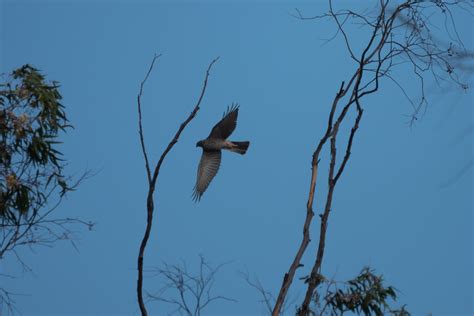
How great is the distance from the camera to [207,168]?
293 inches

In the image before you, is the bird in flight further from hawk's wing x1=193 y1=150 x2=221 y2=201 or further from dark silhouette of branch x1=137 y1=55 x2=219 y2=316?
dark silhouette of branch x1=137 y1=55 x2=219 y2=316

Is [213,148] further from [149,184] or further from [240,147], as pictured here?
[149,184]

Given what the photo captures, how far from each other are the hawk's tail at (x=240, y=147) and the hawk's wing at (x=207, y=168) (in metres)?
0.18

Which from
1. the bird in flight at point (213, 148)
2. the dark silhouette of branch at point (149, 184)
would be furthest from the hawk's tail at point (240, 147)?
the dark silhouette of branch at point (149, 184)

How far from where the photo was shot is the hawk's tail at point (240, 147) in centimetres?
756

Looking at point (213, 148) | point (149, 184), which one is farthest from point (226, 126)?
point (149, 184)

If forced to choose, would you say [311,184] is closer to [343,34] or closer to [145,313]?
[343,34]

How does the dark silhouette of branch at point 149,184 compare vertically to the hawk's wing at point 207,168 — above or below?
below

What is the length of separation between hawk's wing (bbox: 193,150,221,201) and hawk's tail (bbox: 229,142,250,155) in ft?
0.58

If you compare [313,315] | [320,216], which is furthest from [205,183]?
[320,216]

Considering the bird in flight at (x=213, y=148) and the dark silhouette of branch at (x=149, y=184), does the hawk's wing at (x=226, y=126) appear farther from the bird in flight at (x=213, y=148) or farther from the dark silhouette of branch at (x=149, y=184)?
the dark silhouette of branch at (x=149, y=184)

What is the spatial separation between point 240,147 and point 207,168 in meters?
0.43

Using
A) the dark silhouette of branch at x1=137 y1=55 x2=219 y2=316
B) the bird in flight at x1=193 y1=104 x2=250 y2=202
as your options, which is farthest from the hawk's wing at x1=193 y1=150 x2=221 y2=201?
the dark silhouette of branch at x1=137 y1=55 x2=219 y2=316

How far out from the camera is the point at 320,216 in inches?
177
